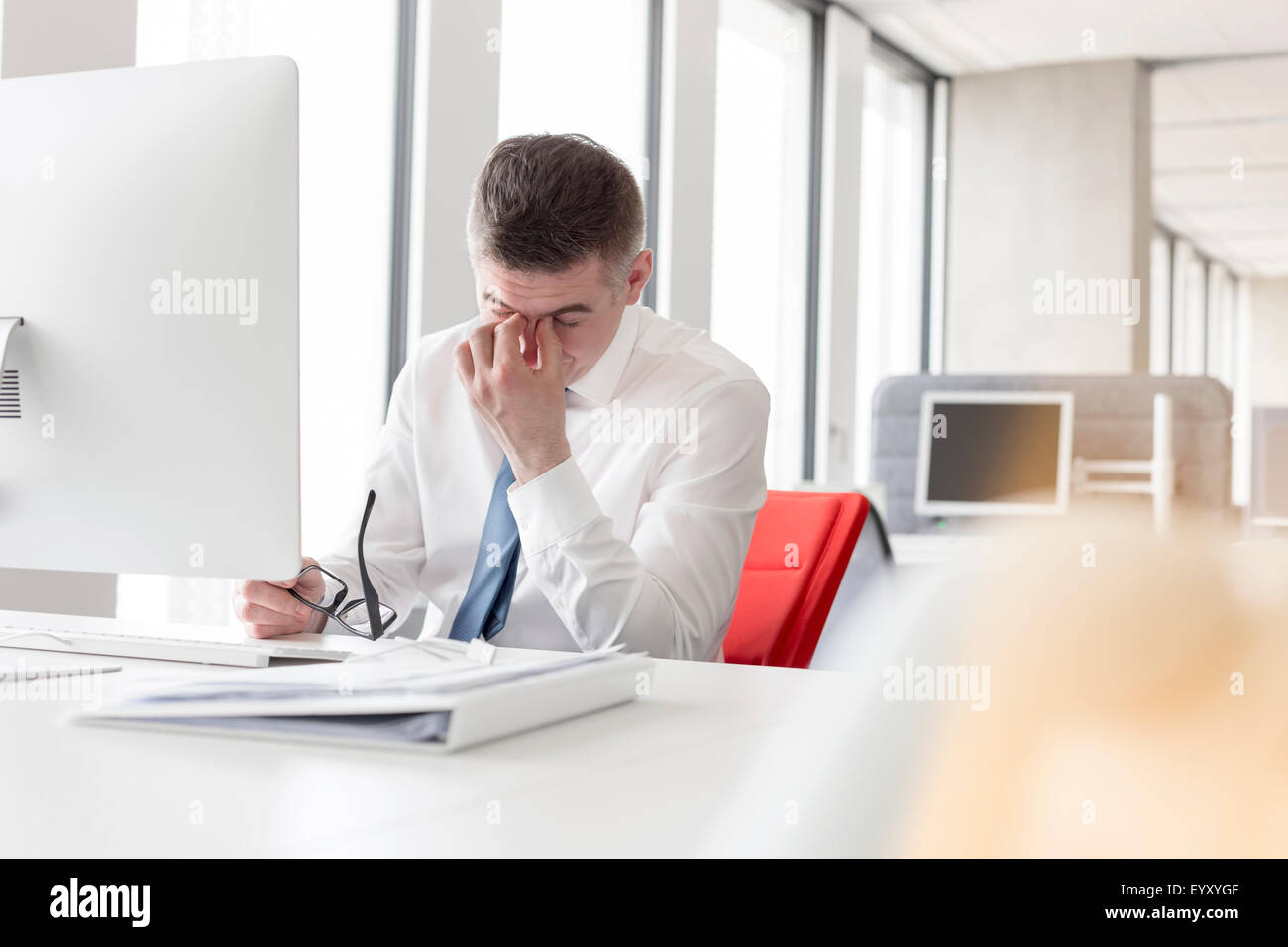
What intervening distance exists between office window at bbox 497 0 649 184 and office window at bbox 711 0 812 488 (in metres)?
0.41

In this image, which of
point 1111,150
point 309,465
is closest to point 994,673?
point 309,465

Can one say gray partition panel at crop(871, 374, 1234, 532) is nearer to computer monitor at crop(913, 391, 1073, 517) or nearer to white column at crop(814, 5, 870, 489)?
computer monitor at crop(913, 391, 1073, 517)

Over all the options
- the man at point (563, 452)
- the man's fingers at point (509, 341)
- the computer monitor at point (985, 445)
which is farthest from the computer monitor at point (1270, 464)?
the man's fingers at point (509, 341)

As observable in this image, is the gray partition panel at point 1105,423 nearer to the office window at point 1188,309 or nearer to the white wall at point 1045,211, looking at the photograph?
the white wall at point 1045,211

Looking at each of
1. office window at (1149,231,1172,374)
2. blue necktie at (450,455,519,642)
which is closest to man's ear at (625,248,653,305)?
blue necktie at (450,455,519,642)

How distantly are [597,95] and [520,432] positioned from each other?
116 inches

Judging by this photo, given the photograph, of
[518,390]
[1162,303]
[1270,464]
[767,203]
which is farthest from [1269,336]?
[518,390]

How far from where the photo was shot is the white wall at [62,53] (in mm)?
2047

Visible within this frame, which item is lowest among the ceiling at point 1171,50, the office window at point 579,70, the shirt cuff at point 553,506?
the shirt cuff at point 553,506

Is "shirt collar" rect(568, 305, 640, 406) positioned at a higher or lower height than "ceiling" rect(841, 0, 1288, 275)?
lower

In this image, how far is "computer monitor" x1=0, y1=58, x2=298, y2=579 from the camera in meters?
0.92

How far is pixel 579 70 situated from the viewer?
385cm

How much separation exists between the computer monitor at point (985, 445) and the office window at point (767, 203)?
0.90m
